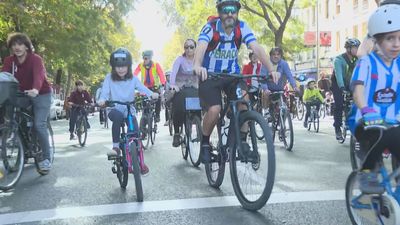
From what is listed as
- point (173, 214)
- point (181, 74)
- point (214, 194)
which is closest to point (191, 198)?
point (214, 194)

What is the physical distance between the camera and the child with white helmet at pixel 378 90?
361 cm

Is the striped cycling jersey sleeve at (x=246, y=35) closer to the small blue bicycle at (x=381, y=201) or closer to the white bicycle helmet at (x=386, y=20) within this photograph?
the white bicycle helmet at (x=386, y=20)

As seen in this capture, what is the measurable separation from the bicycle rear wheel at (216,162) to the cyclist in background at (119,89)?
0.72 metres

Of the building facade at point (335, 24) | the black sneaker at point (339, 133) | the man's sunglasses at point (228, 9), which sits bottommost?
the black sneaker at point (339, 133)

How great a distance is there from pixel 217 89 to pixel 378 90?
215cm

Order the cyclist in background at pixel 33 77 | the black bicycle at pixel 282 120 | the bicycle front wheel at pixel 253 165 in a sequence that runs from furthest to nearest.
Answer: the black bicycle at pixel 282 120, the cyclist in background at pixel 33 77, the bicycle front wheel at pixel 253 165

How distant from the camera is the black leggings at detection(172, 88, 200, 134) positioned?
8641 mm

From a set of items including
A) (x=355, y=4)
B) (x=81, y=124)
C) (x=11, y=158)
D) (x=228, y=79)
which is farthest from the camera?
(x=355, y=4)

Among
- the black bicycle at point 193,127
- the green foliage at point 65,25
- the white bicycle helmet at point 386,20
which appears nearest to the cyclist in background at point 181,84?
the black bicycle at point 193,127

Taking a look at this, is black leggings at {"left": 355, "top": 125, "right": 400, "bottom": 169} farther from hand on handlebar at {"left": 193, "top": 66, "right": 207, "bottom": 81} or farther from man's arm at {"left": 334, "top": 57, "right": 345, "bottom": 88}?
man's arm at {"left": 334, "top": 57, "right": 345, "bottom": 88}

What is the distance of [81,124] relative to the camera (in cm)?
1284

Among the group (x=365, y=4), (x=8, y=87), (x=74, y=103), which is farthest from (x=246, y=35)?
(x=365, y=4)

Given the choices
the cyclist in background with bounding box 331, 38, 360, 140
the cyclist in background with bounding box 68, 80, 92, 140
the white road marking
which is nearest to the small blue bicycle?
the white road marking

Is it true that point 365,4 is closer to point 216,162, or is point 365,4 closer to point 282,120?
point 282,120
